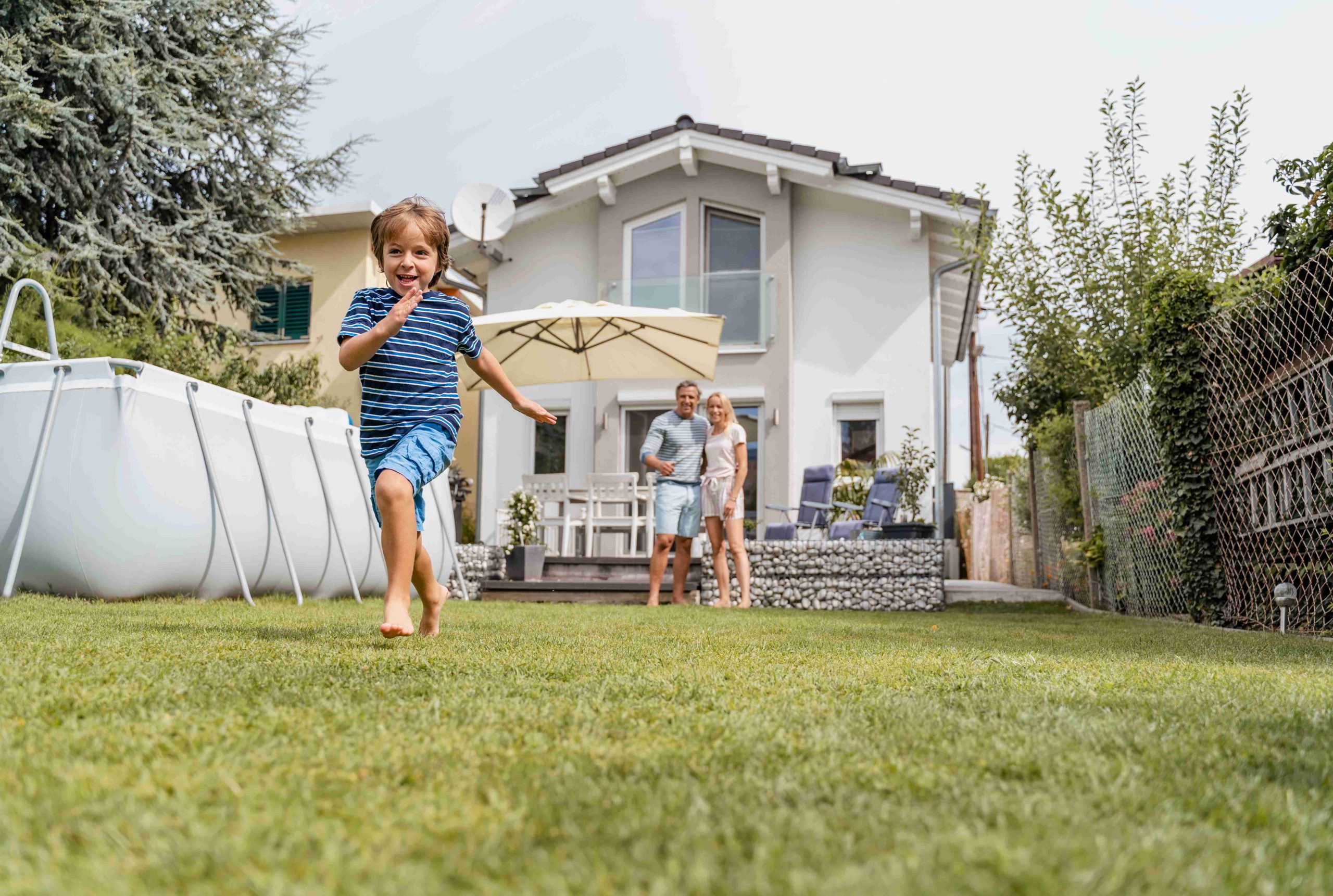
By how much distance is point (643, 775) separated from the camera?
1502 millimetres

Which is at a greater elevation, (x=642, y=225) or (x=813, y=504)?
(x=642, y=225)

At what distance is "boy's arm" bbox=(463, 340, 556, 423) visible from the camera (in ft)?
12.9

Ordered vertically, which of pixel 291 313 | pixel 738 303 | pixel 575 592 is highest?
pixel 291 313

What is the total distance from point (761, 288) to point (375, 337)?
1143cm

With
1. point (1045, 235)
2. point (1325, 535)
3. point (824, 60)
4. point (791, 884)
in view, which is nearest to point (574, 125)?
point (824, 60)

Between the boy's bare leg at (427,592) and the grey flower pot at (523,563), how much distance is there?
21.4 feet

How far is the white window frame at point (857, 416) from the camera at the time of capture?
14.3m

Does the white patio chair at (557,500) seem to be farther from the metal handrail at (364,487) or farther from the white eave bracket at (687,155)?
the white eave bracket at (687,155)

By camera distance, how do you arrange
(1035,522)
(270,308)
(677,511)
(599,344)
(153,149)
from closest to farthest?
(677,511), (599,344), (1035,522), (153,149), (270,308)

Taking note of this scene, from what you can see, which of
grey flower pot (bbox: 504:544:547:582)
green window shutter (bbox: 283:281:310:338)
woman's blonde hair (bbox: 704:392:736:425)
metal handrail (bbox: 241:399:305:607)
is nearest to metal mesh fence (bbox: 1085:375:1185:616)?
woman's blonde hair (bbox: 704:392:736:425)

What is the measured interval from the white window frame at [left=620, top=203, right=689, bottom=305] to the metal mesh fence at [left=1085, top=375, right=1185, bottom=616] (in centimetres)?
779

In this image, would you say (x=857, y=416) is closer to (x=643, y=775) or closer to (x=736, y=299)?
(x=736, y=299)

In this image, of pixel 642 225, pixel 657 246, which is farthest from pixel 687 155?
pixel 657 246

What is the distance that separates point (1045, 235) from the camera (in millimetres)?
8820
